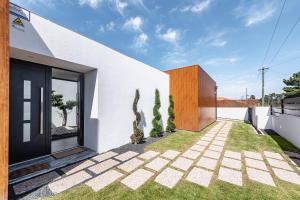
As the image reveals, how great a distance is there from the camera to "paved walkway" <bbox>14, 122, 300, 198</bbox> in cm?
228

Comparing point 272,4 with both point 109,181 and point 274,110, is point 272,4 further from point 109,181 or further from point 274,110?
point 109,181

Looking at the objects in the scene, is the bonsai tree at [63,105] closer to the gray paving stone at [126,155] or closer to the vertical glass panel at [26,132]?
the vertical glass panel at [26,132]

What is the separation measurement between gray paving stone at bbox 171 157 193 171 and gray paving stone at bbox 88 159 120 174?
4.61 feet

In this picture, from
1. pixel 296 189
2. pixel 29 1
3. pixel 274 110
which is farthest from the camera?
pixel 274 110

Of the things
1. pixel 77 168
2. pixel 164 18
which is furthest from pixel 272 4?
pixel 77 168

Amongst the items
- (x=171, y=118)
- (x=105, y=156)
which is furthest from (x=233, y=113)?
(x=105, y=156)

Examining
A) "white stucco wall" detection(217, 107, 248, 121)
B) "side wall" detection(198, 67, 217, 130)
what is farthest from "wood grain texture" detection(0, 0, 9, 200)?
"white stucco wall" detection(217, 107, 248, 121)

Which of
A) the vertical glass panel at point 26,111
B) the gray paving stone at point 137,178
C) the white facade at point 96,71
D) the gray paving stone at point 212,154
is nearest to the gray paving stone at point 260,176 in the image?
the gray paving stone at point 212,154

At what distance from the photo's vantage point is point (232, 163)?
10.2ft

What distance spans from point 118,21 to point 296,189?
760 cm

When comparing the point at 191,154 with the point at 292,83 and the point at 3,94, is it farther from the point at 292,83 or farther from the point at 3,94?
the point at 292,83

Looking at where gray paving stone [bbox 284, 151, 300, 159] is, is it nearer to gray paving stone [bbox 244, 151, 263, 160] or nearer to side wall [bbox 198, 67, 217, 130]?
gray paving stone [bbox 244, 151, 263, 160]

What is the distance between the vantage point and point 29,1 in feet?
8.50

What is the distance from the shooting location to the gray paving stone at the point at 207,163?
2928 millimetres
